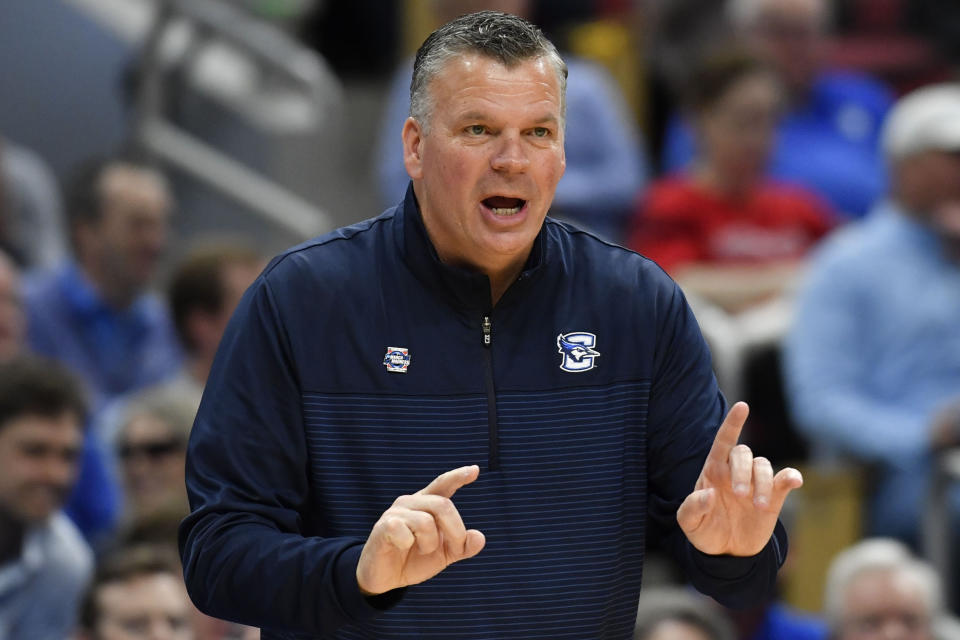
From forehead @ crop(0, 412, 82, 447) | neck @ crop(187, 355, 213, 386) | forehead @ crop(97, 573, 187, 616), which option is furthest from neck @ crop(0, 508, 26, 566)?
neck @ crop(187, 355, 213, 386)

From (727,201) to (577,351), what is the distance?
11.5 ft

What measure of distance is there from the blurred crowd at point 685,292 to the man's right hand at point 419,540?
2099 millimetres

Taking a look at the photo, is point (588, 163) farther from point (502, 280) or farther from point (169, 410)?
point (502, 280)

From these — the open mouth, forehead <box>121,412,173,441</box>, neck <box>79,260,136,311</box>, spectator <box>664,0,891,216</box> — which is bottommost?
forehead <box>121,412,173,441</box>

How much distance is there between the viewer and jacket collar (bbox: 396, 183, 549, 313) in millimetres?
2449

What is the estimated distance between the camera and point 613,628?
2451mm

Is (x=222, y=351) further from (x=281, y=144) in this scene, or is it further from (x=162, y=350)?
(x=281, y=144)

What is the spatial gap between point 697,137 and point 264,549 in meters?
4.27

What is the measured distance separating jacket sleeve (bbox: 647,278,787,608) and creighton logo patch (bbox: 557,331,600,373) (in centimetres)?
10

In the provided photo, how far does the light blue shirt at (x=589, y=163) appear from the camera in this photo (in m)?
6.01

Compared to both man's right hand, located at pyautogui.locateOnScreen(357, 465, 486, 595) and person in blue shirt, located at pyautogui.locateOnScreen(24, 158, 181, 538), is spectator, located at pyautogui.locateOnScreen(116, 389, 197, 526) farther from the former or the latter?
man's right hand, located at pyautogui.locateOnScreen(357, 465, 486, 595)

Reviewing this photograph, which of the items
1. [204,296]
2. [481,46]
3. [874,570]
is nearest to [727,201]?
[874,570]

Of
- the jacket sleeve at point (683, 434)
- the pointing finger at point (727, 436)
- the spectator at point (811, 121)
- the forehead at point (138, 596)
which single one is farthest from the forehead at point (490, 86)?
the spectator at point (811, 121)

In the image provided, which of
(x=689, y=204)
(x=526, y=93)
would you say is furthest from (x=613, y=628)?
(x=689, y=204)
